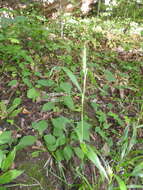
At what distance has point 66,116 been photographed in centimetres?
170

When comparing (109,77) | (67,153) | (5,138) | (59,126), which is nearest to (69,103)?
(59,126)

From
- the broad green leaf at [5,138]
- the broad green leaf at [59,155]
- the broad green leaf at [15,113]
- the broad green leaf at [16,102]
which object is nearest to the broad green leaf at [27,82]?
the broad green leaf at [16,102]

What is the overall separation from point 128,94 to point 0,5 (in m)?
3.51

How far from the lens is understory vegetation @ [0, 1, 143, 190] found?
1.24 metres

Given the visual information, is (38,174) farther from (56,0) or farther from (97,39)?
(56,0)

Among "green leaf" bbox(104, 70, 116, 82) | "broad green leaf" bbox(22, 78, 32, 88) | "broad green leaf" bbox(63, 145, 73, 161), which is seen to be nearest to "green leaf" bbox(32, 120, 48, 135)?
"broad green leaf" bbox(63, 145, 73, 161)

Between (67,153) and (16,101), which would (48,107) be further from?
(67,153)

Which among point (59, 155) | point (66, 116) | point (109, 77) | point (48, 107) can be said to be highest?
point (109, 77)

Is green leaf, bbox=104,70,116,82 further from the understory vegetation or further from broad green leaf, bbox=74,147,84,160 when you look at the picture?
broad green leaf, bbox=74,147,84,160

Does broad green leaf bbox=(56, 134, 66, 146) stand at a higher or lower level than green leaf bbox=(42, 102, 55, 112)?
lower

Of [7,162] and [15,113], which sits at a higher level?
[15,113]

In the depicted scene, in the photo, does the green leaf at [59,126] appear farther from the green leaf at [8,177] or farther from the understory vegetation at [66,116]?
the green leaf at [8,177]

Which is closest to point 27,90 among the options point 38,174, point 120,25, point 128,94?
point 38,174

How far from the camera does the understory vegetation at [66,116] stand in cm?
124
